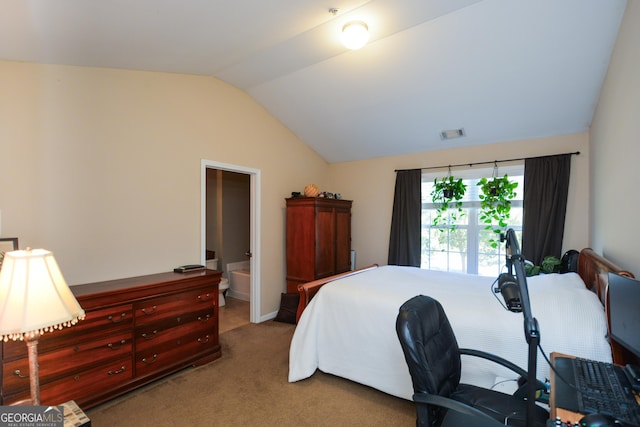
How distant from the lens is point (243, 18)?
215cm

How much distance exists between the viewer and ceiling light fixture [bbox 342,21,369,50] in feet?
7.88

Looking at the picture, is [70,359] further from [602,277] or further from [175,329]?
[602,277]

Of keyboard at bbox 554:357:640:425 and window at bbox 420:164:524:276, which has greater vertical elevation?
window at bbox 420:164:524:276

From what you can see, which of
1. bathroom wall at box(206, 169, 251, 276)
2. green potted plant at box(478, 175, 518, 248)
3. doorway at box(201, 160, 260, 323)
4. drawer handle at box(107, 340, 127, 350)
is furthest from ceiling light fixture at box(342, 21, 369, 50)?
bathroom wall at box(206, 169, 251, 276)

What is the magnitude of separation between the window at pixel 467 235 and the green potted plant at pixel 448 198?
2.4 inches

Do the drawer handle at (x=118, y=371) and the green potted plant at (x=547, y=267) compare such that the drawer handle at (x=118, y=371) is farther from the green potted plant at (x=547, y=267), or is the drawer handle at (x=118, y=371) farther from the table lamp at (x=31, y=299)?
the green potted plant at (x=547, y=267)

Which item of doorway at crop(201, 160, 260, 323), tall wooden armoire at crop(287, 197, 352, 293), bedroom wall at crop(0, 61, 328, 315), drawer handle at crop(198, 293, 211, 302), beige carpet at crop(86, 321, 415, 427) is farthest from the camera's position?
doorway at crop(201, 160, 260, 323)

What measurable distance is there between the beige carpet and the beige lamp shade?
1.27m

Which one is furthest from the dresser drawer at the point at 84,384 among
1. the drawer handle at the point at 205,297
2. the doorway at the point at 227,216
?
the doorway at the point at 227,216

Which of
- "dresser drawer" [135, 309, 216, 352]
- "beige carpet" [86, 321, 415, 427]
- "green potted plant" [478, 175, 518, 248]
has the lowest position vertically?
"beige carpet" [86, 321, 415, 427]

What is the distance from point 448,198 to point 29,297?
426cm

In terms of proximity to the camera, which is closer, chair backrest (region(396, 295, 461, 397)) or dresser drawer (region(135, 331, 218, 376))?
chair backrest (region(396, 295, 461, 397))

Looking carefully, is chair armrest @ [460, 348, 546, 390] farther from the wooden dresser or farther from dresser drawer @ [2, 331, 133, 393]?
dresser drawer @ [2, 331, 133, 393]

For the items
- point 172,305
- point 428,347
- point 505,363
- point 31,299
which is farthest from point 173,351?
point 505,363
